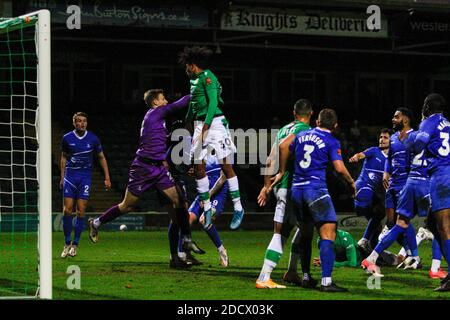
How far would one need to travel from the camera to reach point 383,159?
14.9 meters

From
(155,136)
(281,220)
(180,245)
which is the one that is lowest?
(180,245)

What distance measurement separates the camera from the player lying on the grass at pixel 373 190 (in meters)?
14.6

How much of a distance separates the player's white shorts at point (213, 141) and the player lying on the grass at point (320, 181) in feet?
7.94

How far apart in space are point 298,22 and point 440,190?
22.2 meters

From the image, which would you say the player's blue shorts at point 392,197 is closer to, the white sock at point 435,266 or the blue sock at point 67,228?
the white sock at point 435,266

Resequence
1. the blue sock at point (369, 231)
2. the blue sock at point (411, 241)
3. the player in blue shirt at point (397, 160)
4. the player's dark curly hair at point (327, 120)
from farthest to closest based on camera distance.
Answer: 1. the blue sock at point (369, 231)
2. the blue sock at point (411, 241)
3. the player in blue shirt at point (397, 160)
4. the player's dark curly hair at point (327, 120)

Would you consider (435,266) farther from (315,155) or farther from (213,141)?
(213,141)

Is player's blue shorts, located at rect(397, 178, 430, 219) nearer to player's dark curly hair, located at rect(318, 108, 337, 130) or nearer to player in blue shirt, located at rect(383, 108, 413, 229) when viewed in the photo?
player in blue shirt, located at rect(383, 108, 413, 229)

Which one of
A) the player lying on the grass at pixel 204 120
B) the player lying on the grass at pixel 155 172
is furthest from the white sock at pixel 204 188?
the player lying on the grass at pixel 155 172

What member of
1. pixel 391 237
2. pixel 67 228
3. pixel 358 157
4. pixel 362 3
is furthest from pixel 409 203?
pixel 362 3

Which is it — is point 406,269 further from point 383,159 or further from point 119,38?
point 119,38

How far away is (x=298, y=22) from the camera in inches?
1256

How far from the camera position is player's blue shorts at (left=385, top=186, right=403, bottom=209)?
45.2 feet

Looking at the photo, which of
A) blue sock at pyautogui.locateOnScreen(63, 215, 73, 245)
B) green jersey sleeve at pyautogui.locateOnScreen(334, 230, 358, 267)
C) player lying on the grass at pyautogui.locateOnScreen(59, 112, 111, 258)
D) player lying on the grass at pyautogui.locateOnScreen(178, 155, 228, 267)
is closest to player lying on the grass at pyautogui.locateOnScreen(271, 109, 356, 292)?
green jersey sleeve at pyautogui.locateOnScreen(334, 230, 358, 267)
